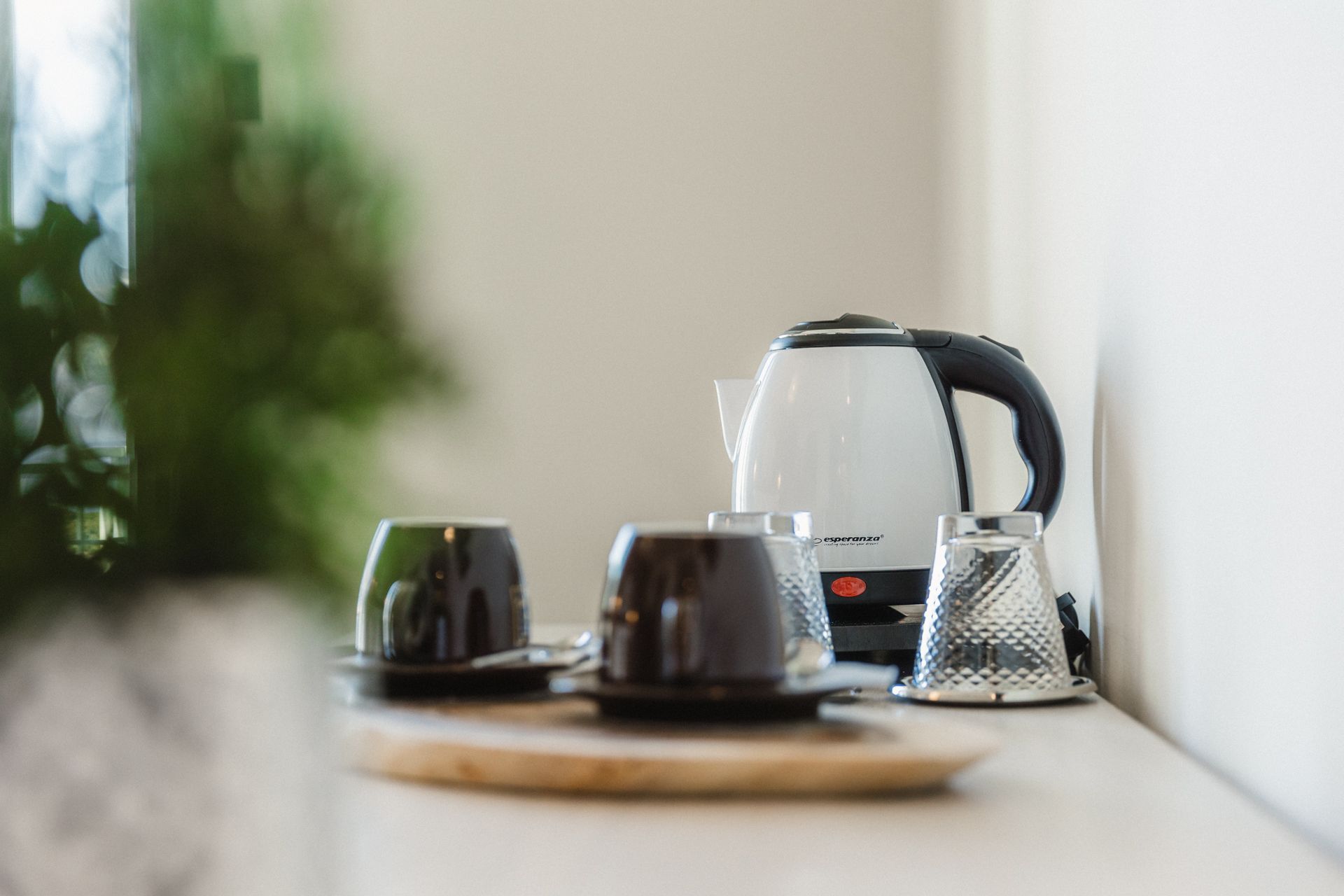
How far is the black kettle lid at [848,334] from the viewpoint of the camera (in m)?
0.98

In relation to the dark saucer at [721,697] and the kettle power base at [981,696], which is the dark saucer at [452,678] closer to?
the dark saucer at [721,697]

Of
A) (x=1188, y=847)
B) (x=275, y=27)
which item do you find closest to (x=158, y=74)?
(x=275, y=27)

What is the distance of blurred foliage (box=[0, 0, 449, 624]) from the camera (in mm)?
130

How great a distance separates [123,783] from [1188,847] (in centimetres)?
43

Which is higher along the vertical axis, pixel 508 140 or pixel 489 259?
pixel 508 140

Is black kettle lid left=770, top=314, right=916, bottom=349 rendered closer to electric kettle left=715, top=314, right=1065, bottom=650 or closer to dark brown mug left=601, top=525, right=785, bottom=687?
electric kettle left=715, top=314, right=1065, bottom=650

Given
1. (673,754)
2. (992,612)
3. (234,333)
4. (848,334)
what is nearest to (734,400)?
(848,334)

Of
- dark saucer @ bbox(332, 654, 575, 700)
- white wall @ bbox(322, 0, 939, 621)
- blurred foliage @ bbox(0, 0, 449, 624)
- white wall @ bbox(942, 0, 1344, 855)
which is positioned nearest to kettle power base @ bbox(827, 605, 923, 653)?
white wall @ bbox(942, 0, 1344, 855)

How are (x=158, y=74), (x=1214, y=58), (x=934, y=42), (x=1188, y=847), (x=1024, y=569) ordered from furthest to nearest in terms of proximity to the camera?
(x=934, y=42), (x=1024, y=569), (x=1214, y=58), (x=1188, y=847), (x=158, y=74)

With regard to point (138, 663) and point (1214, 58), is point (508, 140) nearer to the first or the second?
point (1214, 58)

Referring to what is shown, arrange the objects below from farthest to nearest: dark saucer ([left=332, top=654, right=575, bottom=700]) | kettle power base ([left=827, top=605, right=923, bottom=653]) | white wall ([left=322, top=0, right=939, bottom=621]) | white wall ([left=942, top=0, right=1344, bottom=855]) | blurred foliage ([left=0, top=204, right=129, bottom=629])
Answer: white wall ([left=322, top=0, right=939, bottom=621]) → kettle power base ([left=827, top=605, right=923, bottom=653]) → dark saucer ([left=332, top=654, right=575, bottom=700]) → white wall ([left=942, top=0, right=1344, bottom=855]) → blurred foliage ([left=0, top=204, right=129, bottom=629])

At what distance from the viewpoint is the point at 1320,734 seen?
53 cm

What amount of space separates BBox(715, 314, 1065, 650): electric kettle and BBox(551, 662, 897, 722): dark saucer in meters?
0.36

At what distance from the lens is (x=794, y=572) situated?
78 centimetres
